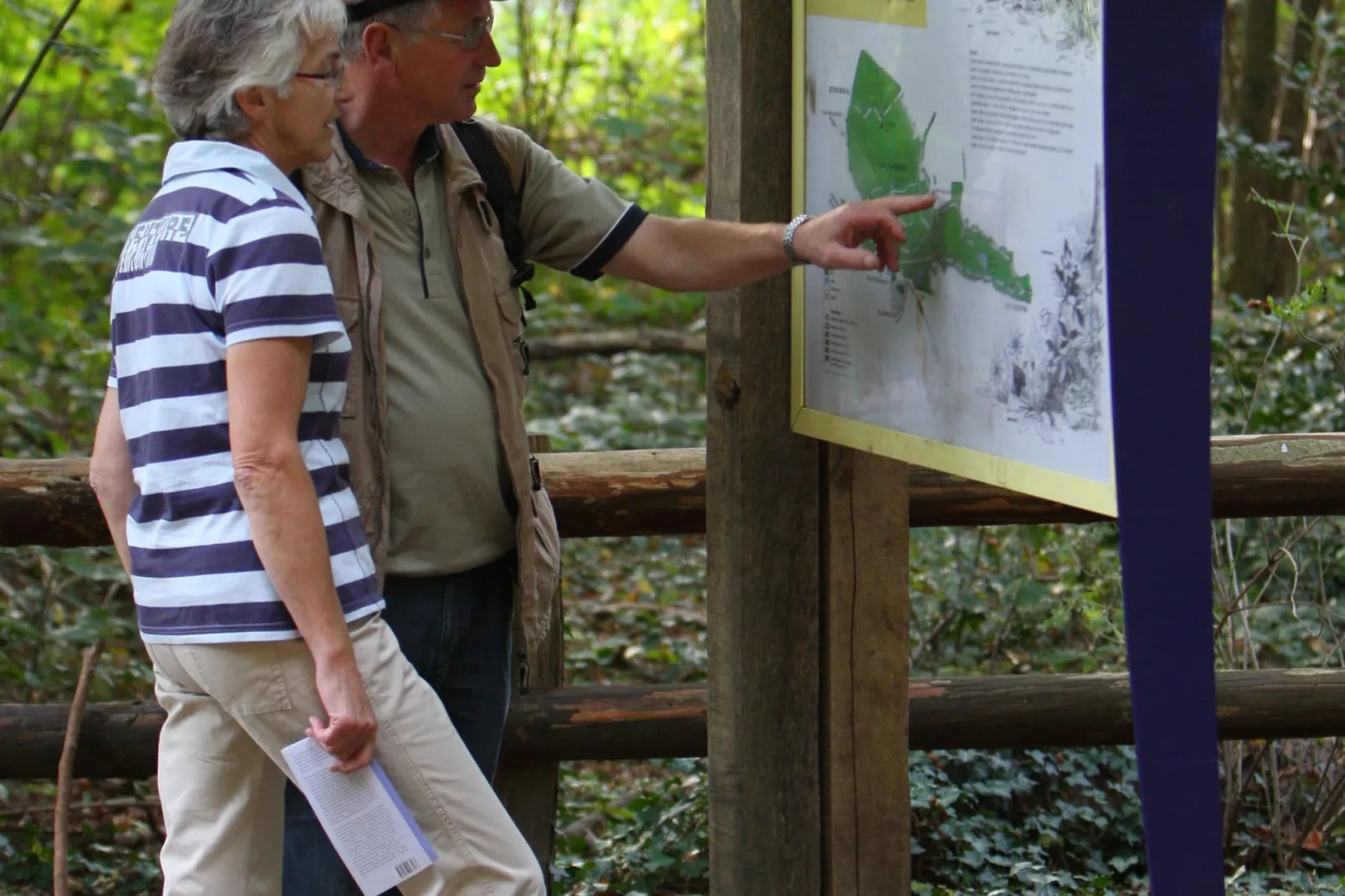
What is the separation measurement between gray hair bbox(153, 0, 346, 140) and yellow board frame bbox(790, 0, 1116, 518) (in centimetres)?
80

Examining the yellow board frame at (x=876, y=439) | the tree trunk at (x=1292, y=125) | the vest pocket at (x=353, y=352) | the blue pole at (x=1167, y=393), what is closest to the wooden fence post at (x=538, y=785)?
the yellow board frame at (x=876, y=439)

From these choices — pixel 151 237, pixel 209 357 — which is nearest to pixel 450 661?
pixel 209 357

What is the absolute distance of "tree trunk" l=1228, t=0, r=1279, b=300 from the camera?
7668mm

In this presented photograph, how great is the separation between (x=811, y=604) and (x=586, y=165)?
8044 mm

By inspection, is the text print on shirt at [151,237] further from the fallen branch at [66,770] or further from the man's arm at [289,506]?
the fallen branch at [66,770]

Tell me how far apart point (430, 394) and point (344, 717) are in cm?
59

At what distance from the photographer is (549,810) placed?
364 centimetres

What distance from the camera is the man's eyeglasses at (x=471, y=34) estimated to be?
2.40 metres

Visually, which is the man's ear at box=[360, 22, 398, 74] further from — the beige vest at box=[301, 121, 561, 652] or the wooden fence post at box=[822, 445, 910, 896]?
the wooden fence post at box=[822, 445, 910, 896]

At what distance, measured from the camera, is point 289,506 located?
78.3 inches

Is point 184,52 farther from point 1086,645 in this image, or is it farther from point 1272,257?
point 1272,257

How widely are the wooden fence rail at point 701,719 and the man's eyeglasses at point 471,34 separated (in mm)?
1711

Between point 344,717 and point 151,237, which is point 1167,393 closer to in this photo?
point 344,717

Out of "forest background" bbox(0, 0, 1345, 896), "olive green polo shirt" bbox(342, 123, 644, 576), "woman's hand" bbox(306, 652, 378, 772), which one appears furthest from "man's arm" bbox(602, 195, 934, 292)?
"forest background" bbox(0, 0, 1345, 896)
